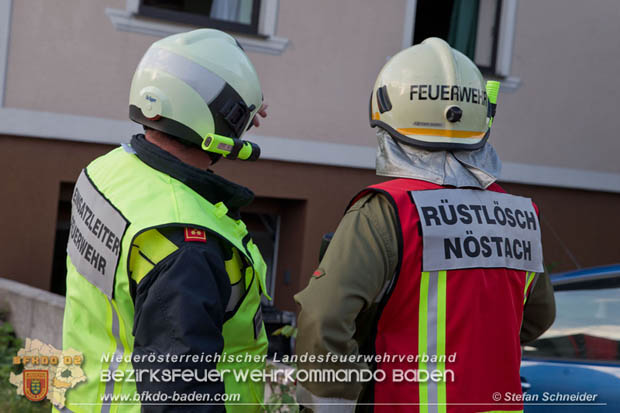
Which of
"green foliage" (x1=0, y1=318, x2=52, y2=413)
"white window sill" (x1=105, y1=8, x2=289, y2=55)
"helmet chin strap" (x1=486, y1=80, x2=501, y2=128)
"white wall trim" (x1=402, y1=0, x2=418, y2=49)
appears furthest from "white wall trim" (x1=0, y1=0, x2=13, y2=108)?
"helmet chin strap" (x1=486, y1=80, x2=501, y2=128)

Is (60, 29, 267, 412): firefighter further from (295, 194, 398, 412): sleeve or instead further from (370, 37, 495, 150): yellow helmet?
(370, 37, 495, 150): yellow helmet

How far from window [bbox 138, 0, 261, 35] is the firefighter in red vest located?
191 inches

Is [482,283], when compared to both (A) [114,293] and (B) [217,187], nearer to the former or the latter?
(B) [217,187]

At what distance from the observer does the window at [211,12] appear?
6665 mm

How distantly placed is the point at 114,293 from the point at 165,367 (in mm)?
291

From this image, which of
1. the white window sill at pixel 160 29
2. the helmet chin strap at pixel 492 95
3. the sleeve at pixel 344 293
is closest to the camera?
the sleeve at pixel 344 293

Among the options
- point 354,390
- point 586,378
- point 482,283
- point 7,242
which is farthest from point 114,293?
point 7,242

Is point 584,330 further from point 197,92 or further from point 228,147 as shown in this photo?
point 197,92

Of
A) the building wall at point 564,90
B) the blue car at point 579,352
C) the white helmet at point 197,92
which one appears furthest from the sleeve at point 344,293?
the building wall at point 564,90

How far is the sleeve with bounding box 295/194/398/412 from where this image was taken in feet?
6.35

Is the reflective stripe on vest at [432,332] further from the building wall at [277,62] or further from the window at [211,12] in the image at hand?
the window at [211,12]

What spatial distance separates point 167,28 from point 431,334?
5256 millimetres

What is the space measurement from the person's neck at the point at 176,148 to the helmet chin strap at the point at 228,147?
8cm

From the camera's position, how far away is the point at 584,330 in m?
3.50
